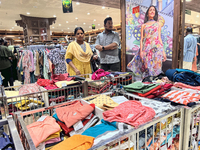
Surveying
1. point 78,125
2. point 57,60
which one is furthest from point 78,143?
Result: point 57,60

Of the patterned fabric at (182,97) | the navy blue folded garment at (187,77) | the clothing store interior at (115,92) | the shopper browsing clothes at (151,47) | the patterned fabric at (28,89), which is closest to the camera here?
the clothing store interior at (115,92)

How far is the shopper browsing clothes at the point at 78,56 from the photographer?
2.51 metres

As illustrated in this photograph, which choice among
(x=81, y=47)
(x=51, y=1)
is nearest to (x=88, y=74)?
(x=81, y=47)

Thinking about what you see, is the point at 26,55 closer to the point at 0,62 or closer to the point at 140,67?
the point at 0,62

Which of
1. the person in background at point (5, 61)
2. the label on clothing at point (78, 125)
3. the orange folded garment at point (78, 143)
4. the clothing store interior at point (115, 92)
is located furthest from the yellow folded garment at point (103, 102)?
the person in background at point (5, 61)

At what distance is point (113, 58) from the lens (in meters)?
2.61

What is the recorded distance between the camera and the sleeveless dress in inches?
91.0

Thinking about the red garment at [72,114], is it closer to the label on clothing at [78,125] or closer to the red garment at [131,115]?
the label on clothing at [78,125]

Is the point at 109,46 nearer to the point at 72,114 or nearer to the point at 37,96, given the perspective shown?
the point at 37,96

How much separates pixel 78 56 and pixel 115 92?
3.65 ft

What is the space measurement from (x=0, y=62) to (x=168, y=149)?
14.3 ft

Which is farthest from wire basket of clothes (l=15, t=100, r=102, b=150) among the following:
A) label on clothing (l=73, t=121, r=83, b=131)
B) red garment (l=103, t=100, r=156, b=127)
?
red garment (l=103, t=100, r=156, b=127)

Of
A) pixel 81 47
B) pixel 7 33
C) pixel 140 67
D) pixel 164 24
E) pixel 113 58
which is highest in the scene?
pixel 7 33

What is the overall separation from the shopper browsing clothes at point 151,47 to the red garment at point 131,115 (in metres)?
1.44
